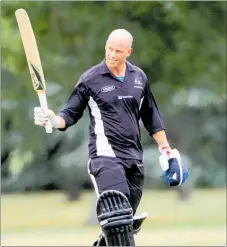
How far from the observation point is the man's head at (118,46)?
7.11 meters

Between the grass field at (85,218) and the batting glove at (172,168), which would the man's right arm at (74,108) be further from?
the grass field at (85,218)

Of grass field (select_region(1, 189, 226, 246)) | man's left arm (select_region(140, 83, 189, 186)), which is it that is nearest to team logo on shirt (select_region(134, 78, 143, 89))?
man's left arm (select_region(140, 83, 189, 186))

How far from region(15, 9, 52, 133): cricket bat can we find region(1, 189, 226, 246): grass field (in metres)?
7.04

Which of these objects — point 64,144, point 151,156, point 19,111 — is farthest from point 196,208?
point 19,111

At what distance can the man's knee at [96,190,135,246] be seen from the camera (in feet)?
23.3

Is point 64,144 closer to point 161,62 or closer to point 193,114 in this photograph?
point 193,114

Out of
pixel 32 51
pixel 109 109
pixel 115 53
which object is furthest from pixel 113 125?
pixel 32 51

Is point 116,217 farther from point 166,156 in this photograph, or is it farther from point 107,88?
point 107,88

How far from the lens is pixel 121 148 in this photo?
287 inches

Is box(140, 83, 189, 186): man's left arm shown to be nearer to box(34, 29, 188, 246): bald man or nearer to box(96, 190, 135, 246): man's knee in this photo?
box(34, 29, 188, 246): bald man

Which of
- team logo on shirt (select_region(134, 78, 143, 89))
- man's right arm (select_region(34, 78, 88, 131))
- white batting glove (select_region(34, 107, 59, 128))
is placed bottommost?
white batting glove (select_region(34, 107, 59, 128))

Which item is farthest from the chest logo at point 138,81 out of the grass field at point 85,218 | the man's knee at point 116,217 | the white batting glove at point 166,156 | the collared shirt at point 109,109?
the grass field at point 85,218

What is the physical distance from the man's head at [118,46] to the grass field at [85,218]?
22.8ft

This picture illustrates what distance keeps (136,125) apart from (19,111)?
1575cm
